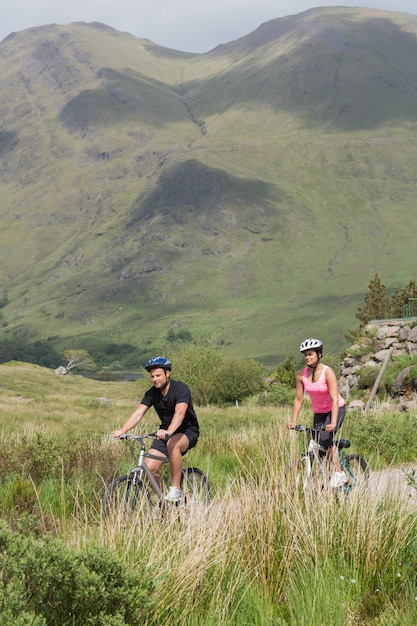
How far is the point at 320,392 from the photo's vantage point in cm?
1014

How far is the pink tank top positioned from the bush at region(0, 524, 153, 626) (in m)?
5.90

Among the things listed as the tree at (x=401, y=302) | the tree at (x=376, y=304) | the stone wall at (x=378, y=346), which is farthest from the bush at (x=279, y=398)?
the tree at (x=376, y=304)

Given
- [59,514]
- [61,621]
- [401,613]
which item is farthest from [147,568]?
[59,514]

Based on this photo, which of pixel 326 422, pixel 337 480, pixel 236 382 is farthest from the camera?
pixel 236 382

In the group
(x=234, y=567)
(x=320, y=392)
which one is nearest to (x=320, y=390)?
(x=320, y=392)

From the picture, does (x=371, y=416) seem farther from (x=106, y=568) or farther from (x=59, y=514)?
(x=106, y=568)

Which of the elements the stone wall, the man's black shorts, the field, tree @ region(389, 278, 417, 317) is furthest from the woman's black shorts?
tree @ region(389, 278, 417, 317)

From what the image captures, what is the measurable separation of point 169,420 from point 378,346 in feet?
80.6

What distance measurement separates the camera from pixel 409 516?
6496 mm

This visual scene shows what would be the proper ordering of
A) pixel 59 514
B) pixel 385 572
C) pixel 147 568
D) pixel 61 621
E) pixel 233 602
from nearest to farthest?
pixel 61 621 → pixel 147 568 → pixel 233 602 → pixel 385 572 → pixel 59 514

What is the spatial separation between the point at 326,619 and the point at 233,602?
0.77 meters

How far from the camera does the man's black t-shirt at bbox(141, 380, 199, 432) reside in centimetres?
907

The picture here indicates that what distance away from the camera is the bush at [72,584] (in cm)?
423

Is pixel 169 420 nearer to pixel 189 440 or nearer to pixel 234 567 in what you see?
pixel 189 440
